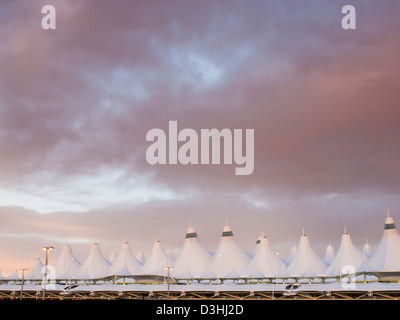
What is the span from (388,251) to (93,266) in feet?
201

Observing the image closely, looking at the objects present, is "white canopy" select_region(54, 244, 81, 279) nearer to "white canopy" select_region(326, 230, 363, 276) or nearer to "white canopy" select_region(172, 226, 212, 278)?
"white canopy" select_region(172, 226, 212, 278)

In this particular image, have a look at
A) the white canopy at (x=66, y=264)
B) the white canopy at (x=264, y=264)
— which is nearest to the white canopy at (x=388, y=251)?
the white canopy at (x=264, y=264)

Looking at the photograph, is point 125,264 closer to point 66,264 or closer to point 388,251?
point 66,264

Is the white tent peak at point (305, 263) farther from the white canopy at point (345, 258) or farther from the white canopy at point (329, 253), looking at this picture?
the white canopy at point (329, 253)

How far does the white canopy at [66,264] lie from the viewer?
11446 centimetres

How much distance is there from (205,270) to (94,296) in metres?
19.7

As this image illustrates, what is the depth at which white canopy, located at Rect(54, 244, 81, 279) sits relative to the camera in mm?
114463

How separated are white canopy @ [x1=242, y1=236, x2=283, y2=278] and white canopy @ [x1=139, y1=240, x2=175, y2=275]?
57.2ft

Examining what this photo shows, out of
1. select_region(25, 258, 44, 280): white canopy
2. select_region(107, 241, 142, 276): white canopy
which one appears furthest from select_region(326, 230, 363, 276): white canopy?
select_region(25, 258, 44, 280): white canopy

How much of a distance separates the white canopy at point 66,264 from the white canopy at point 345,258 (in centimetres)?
5736
